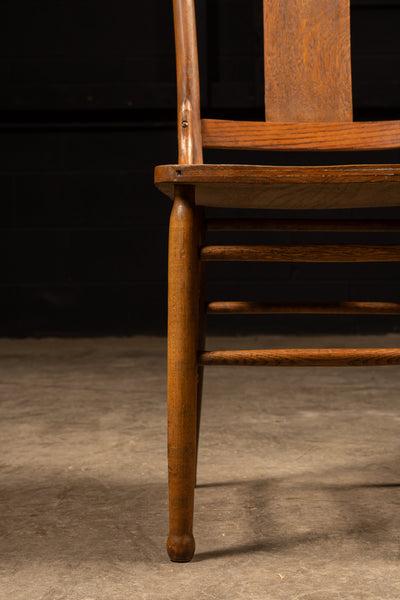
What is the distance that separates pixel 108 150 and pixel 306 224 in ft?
8.92

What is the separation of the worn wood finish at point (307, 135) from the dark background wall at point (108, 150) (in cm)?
232

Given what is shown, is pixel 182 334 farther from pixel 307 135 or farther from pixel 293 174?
pixel 307 135

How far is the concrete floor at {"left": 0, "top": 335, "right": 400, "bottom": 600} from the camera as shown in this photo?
2.64ft

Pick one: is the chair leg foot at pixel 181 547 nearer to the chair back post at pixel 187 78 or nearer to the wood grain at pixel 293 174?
the wood grain at pixel 293 174

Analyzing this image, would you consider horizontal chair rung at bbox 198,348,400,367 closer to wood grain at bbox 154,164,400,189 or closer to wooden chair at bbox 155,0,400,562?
wooden chair at bbox 155,0,400,562

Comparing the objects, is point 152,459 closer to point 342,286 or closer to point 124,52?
point 342,286

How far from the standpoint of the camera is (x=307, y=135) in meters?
1.11

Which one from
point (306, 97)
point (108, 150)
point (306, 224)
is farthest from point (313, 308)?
point (108, 150)

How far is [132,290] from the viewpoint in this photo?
11.5ft

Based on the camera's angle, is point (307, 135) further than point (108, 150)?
No

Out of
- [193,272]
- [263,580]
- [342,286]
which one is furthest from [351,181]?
[342,286]

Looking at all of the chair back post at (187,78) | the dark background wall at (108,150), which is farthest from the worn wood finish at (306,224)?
the dark background wall at (108,150)

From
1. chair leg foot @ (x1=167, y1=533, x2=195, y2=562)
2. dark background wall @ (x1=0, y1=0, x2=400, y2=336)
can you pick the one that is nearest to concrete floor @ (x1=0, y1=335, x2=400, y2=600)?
chair leg foot @ (x1=167, y1=533, x2=195, y2=562)

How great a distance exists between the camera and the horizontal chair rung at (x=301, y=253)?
862 millimetres
